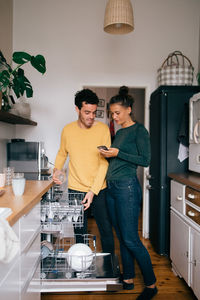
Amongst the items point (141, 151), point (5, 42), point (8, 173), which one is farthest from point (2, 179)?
point (5, 42)

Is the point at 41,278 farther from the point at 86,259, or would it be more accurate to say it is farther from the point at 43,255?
the point at 86,259

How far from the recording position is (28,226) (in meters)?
1.28

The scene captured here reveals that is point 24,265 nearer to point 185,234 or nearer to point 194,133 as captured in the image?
point 185,234

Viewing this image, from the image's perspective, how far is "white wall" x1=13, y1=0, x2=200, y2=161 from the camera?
325 cm

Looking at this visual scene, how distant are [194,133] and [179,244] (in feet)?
3.10

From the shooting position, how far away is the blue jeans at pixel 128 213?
72.4 inches

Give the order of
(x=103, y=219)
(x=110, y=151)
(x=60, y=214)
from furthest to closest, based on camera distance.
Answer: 1. (x=103, y=219)
2. (x=110, y=151)
3. (x=60, y=214)

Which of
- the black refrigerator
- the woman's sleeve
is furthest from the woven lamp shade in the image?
the woman's sleeve

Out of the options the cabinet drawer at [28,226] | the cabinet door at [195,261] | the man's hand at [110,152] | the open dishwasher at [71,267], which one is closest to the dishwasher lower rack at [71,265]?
the open dishwasher at [71,267]

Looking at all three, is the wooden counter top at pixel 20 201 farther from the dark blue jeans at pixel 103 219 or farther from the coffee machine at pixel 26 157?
the coffee machine at pixel 26 157

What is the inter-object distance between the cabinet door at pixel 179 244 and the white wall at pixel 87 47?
1724mm

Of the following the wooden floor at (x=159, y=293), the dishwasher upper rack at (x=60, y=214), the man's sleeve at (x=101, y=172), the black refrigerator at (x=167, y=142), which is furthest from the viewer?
the black refrigerator at (x=167, y=142)

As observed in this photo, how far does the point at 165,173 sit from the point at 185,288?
1015 mm

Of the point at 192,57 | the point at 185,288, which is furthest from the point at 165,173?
the point at 192,57
